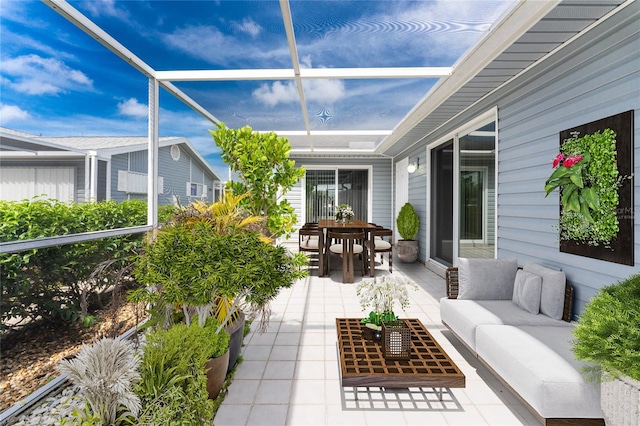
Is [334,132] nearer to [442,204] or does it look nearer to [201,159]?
[442,204]

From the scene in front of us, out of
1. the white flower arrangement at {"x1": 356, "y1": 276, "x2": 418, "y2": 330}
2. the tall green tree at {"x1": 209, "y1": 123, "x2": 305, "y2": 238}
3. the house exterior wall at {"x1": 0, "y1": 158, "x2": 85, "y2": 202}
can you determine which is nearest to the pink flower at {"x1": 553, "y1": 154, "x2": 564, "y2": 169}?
the white flower arrangement at {"x1": 356, "y1": 276, "x2": 418, "y2": 330}

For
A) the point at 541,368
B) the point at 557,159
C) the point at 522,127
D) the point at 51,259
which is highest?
the point at 522,127

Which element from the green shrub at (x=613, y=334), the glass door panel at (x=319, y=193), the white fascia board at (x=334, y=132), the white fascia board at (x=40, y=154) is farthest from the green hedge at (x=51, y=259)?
the glass door panel at (x=319, y=193)

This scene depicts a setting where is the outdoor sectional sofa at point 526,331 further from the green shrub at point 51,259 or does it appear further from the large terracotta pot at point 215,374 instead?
the green shrub at point 51,259

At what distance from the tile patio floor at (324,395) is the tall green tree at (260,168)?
1347 mm

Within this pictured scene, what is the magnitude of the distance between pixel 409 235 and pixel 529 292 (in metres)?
4.76

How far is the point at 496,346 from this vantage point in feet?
7.79

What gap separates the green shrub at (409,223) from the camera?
7586mm

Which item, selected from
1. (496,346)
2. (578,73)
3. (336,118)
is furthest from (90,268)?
(578,73)

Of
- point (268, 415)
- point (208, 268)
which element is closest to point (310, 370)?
point (268, 415)

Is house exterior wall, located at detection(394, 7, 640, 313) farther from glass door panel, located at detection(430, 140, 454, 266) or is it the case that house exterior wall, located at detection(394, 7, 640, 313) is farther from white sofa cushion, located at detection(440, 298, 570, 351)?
glass door panel, located at detection(430, 140, 454, 266)

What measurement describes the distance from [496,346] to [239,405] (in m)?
1.86

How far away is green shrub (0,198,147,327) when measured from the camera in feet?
7.39

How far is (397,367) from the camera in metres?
2.31
